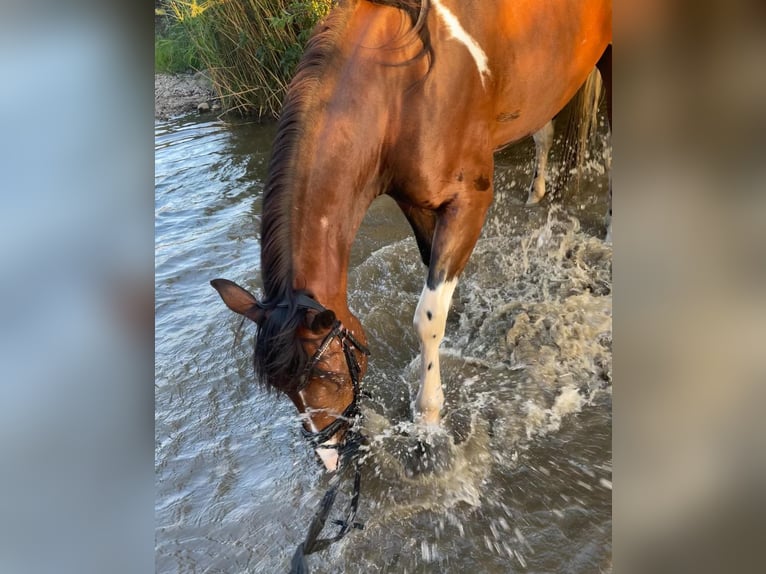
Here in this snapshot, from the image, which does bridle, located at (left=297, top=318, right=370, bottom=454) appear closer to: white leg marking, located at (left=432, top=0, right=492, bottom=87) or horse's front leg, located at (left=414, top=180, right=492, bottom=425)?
horse's front leg, located at (left=414, top=180, right=492, bottom=425)

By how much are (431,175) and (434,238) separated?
6.1 inches

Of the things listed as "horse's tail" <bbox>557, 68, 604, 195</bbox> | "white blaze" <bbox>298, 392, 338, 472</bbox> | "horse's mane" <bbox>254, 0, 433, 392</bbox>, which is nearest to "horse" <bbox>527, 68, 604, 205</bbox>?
"horse's tail" <bbox>557, 68, 604, 195</bbox>

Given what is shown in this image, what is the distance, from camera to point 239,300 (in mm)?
1161

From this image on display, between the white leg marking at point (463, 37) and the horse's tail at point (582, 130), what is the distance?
29 cm

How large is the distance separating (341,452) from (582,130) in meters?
1.02

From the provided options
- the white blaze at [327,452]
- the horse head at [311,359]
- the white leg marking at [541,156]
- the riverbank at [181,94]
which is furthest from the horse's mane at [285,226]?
the white leg marking at [541,156]

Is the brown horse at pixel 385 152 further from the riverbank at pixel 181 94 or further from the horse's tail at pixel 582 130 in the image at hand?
the riverbank at pixel 181 94

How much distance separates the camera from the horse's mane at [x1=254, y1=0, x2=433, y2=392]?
112 cm

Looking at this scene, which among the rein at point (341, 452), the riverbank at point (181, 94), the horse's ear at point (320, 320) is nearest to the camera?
the horse's ear at point (320, 320)

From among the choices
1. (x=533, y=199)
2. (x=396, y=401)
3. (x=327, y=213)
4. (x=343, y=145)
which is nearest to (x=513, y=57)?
(x=533, y=199)

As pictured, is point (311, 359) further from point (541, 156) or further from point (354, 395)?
point (541, 156)

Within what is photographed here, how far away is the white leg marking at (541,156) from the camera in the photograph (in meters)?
1.52

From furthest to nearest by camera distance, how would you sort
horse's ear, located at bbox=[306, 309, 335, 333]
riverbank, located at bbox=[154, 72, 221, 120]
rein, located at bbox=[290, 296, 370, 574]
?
1. riverbank, located at bbox=[154, 72, 221, 120]
2. rein, located at bbox=[290, 296, 370, 574]
3. horse's ear, located at bbox=[306, 309, 335, 333]
